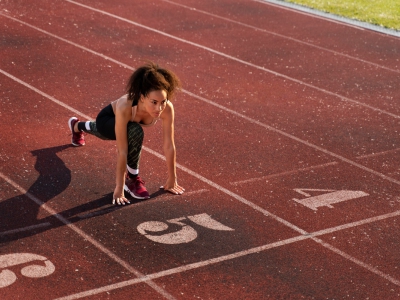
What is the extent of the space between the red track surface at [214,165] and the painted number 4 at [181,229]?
0.16 ft

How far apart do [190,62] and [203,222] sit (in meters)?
5.52

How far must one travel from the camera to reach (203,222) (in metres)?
6.91

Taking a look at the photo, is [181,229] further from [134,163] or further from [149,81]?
[149,81]

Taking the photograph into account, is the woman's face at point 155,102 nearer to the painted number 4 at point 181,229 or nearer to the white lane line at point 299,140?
the painted number 4 at point 181,229

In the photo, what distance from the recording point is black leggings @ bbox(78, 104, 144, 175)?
7102 mm

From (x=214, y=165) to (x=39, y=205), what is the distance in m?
2.02

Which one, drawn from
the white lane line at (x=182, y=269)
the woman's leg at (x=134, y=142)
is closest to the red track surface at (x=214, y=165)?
the white lane line at (x=182, y=269)

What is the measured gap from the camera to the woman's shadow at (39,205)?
6.55 metres

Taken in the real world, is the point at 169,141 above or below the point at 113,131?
above

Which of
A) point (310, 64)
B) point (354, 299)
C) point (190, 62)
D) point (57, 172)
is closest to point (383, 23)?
point (310, 64)

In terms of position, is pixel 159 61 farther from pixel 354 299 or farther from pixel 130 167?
pixel 354 299

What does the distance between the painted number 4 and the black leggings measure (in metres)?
0.69

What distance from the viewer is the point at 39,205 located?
276 inches

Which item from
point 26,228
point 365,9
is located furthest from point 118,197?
point 365,9
